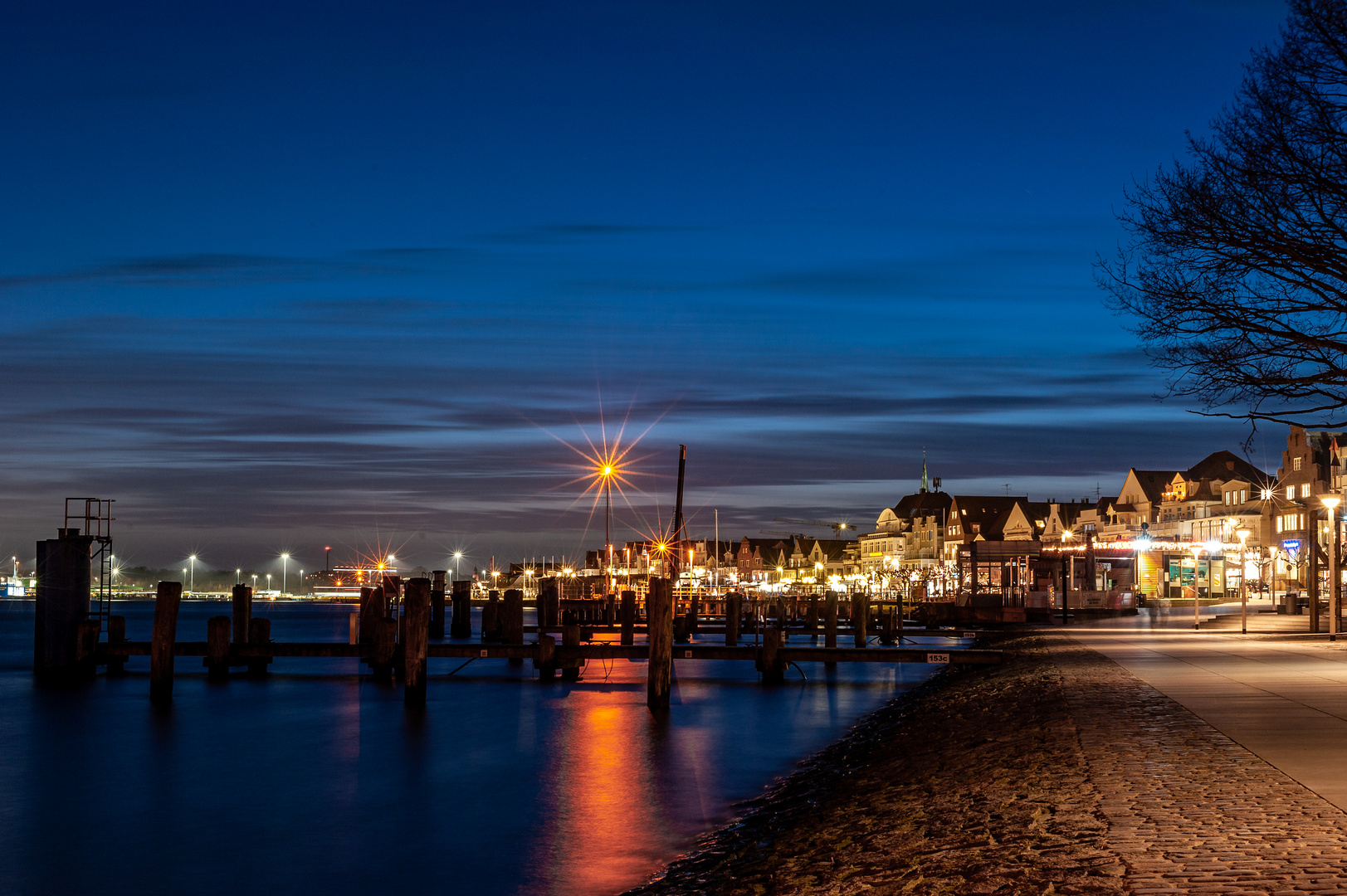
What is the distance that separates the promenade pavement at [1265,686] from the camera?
1330cm

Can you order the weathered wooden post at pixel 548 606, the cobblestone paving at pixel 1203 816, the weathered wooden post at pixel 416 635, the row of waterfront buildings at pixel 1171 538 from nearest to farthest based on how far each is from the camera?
the cobblestone paving at pixel 1203 816 < the weathered wooden post at pixel 416 635 < the weathered wooden post at pixel 548 606 < the row of waterfront buildings at pixel 1171 538

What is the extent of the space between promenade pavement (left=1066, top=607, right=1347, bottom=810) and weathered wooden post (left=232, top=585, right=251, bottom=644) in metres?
29.1

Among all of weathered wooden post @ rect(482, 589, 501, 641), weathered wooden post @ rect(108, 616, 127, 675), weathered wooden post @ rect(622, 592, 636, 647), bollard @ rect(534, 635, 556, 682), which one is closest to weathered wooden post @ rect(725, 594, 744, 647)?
weathered wooden post @ rect(622, 592, 636, 647)

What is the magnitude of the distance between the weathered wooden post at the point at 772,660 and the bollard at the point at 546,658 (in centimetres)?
720

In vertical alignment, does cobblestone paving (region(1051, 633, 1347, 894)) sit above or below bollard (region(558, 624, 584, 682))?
above

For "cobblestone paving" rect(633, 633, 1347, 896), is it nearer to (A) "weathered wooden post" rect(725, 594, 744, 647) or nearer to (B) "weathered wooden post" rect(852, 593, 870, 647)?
(B) "weathered wooden post" rect(852, 593, 870, 647)

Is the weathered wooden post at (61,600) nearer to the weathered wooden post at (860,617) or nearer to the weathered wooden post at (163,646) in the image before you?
the weathered wooden post at (163,646)

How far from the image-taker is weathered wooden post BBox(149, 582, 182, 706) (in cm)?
3638

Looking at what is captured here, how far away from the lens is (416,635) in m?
34.4

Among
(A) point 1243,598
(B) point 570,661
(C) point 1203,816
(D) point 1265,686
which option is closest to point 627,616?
(B) point 570,661

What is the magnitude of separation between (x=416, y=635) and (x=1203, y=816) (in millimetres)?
26510

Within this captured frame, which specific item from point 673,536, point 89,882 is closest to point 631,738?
point 89,882

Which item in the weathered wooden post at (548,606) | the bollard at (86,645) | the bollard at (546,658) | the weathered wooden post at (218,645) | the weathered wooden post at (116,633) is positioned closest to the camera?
the weathered wooden post at (218,645)

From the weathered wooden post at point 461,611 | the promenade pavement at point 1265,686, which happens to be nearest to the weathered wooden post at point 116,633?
the weathered wooden post at point 461,611
